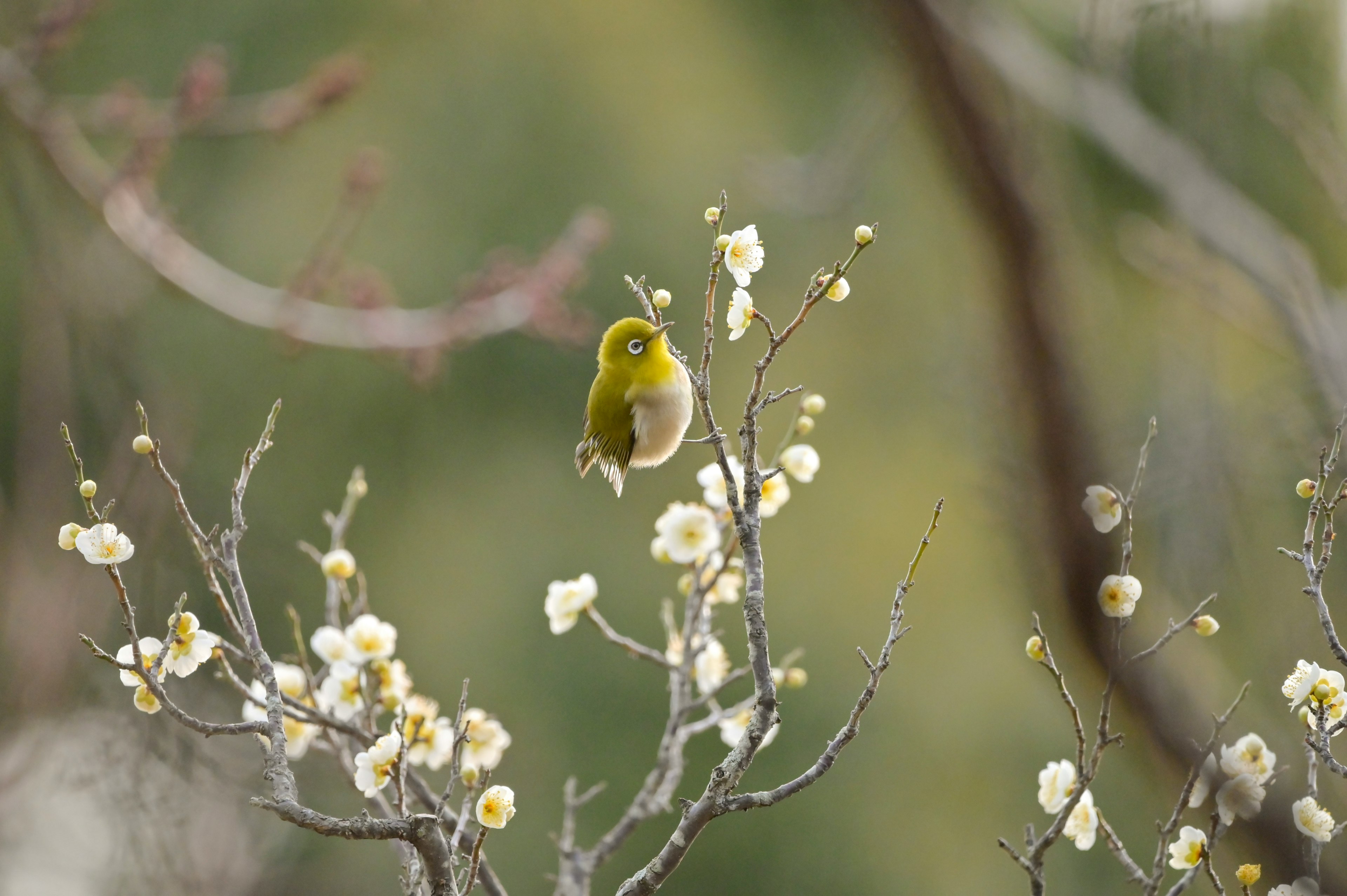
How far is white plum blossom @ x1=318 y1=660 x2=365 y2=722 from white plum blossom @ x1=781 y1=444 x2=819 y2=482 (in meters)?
0.42

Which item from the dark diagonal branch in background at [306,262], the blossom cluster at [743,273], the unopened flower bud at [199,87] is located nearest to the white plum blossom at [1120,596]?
the blossom cluster at [743,273]

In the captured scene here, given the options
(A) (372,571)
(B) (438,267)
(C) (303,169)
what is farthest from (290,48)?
(A) (372,571)

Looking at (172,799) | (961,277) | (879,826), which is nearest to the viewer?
(172,799)

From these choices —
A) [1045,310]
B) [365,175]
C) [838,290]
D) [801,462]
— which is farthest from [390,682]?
[365,175]

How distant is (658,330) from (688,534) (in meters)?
0.25

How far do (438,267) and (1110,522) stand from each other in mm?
5894

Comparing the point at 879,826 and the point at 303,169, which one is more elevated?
the point at 303,169

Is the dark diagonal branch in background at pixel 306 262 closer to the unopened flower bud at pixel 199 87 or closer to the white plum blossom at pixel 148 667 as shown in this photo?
the unopened flower bud at pixel 199 87

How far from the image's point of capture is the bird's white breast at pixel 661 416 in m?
0.87

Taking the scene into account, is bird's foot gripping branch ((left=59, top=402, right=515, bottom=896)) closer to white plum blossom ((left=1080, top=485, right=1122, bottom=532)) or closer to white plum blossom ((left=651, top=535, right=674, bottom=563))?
white plum blossom ((left=651, top=535, right=674, bottom=563))

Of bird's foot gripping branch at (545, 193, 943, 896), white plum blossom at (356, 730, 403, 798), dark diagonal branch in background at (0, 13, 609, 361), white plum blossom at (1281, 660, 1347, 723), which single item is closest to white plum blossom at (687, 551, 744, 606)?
bird's foot gripping branch at (545, 193, 943, 896)

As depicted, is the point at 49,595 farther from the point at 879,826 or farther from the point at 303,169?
the point at 303,169

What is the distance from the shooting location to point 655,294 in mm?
716

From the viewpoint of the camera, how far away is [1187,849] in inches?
29.1
